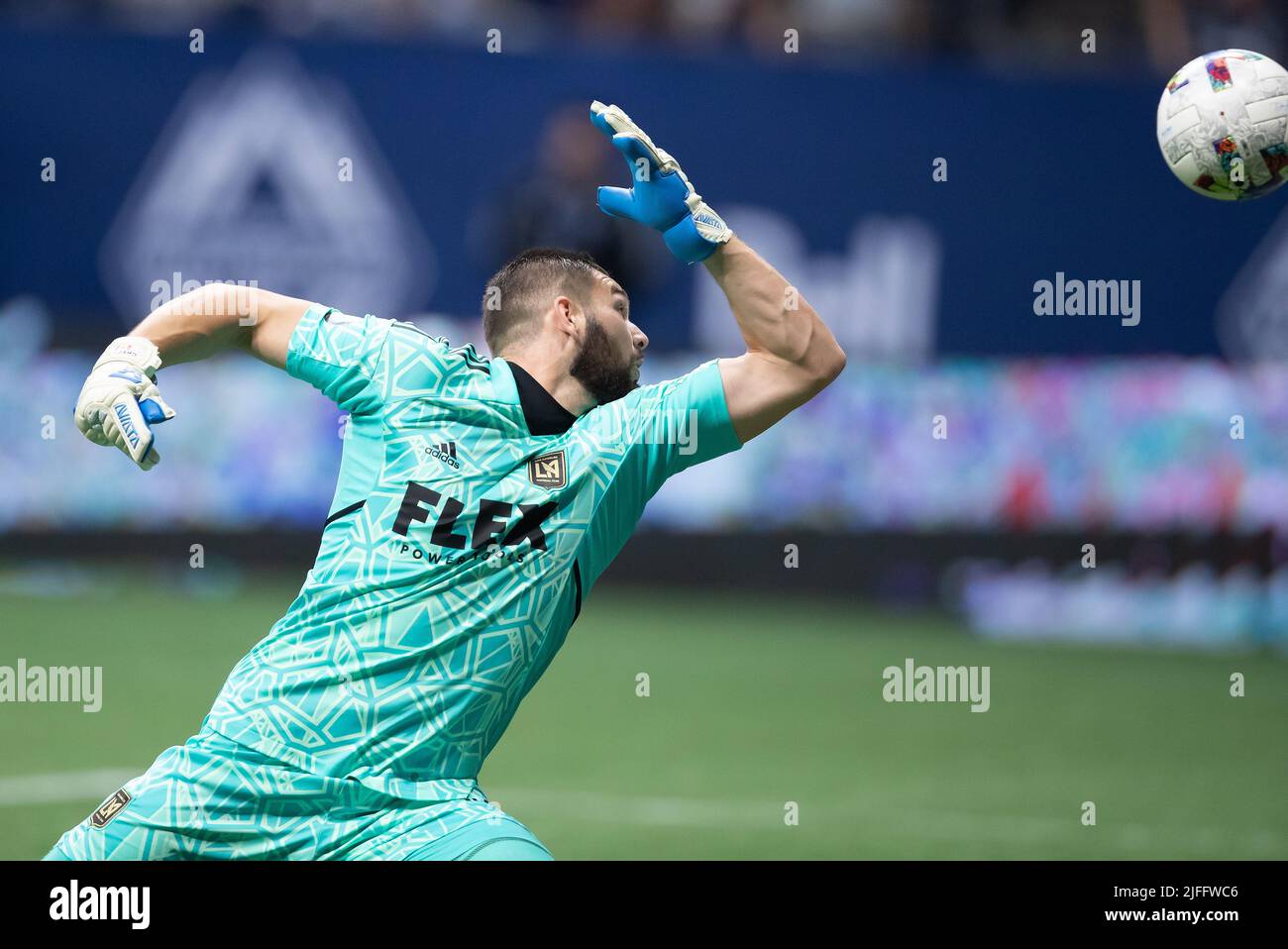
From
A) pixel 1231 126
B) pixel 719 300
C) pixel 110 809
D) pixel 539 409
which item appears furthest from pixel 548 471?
pixel 719 300

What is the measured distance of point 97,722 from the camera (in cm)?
954

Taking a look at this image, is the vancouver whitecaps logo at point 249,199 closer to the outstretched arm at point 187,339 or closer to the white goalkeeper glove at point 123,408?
the outstretched arm at point 187,339

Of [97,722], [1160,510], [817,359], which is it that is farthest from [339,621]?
[1160,510]

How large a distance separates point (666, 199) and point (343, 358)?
94cm

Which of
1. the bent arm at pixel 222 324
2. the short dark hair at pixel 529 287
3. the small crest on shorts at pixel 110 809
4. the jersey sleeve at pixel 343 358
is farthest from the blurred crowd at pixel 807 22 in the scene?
the small crest on shorts at pixel 110 809

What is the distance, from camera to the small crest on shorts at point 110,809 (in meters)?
3.98

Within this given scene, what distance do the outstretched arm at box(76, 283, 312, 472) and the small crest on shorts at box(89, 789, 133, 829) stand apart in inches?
31.4

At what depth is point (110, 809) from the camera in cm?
400

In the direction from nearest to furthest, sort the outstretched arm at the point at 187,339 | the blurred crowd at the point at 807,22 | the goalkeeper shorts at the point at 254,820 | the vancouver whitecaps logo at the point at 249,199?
1. the goalkeeper shorts at the point at 254,820
2. the outstretched arm at the point at 187,339
3. the vancouver whitecaps logo at the point at 249,199
4. the blurred crowd at the point at 807,22

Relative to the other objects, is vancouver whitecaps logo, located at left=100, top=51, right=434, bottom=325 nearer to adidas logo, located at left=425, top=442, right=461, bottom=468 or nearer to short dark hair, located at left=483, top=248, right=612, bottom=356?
short dark hair, located at left=483, top=248, right=612, bottom=356

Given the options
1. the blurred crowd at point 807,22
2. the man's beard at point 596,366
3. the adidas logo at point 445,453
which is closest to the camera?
the adidas logo at point 445,453

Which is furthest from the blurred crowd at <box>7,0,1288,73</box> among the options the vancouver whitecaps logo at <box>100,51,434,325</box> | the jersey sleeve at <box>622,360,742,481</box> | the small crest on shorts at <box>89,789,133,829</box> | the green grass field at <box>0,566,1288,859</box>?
the small crest on shorts at <box>89,789,133,829</box>

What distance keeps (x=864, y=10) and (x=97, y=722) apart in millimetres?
9824

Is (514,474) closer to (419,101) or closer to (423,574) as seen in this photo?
(423,574)
